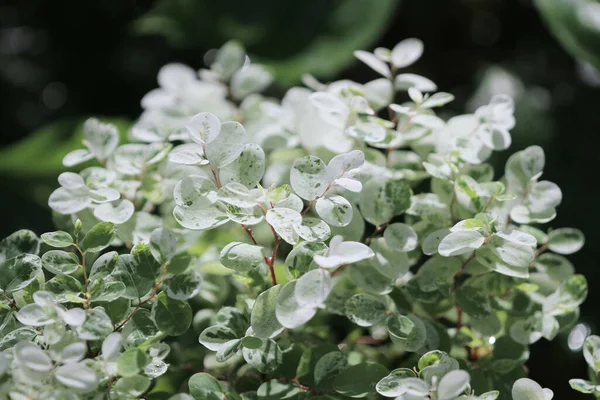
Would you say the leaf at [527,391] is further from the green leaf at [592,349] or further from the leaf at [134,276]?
the leaf at [134,276]

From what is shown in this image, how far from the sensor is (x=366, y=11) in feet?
2.78

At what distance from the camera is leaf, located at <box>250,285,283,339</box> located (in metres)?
0.33

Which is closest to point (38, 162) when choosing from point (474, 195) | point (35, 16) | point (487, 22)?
point (35, 16)

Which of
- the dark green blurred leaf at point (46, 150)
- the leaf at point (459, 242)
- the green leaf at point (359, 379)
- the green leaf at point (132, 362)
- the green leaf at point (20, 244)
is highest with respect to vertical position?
the leaf at point (459, 242)

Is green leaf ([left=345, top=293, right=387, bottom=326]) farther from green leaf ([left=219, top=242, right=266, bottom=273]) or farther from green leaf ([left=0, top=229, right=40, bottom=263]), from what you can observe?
green leaf ([left=0, top=229, right=40, bottom=263])

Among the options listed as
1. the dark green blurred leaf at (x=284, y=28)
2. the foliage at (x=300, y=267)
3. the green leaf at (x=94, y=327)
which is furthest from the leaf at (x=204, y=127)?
the dark green blurred leaf at (x=284, y=28)

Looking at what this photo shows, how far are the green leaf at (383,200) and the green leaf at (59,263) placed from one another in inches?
6.5

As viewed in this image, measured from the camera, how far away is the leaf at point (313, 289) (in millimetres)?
300

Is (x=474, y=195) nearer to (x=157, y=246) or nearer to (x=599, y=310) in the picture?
(x=157, y=246)

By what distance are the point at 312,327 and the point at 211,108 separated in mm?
206

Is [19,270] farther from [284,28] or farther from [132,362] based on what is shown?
[284,28]

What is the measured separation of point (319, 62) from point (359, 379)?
58 cm

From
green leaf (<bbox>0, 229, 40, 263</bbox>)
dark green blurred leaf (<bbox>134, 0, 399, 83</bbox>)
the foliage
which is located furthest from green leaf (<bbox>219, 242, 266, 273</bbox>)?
dark green blurred leaf (<bbox>134, 0, 399, 83</bbox>)

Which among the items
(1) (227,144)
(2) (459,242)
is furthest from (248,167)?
(2) (459,242)
